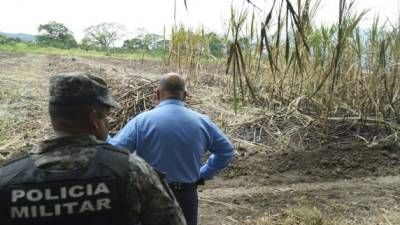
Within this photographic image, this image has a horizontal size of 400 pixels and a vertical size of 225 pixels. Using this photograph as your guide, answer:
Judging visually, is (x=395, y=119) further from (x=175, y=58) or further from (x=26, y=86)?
(x=26, y=86)

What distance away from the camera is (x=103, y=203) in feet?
5.88

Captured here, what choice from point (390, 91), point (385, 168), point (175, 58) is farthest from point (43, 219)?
point (175, 58)

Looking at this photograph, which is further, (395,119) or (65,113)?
(395,119)

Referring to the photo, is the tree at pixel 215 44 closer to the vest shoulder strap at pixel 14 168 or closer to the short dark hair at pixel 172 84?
the short dark hair at pixel 172 84

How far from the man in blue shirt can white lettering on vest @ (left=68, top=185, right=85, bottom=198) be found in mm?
1493

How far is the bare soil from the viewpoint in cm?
541

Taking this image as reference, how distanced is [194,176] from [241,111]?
5.73m

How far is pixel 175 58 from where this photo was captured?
10.7m

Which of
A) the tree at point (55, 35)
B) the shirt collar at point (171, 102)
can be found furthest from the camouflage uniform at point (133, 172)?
the tree at point (55, 35)

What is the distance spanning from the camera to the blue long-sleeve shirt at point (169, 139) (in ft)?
10.7

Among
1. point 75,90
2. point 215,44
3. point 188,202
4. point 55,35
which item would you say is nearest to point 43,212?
point 75,90

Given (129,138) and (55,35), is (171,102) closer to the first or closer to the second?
(129,138)

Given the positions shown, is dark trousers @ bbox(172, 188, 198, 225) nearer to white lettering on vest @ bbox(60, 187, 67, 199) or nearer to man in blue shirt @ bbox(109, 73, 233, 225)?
man in blue shirt @ bbox(109, 73, 233, 225)

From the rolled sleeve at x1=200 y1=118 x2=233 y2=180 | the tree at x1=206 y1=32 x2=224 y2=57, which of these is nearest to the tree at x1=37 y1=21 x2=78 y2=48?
the tree at x1=206 y1=32 x2=224 y2=57
